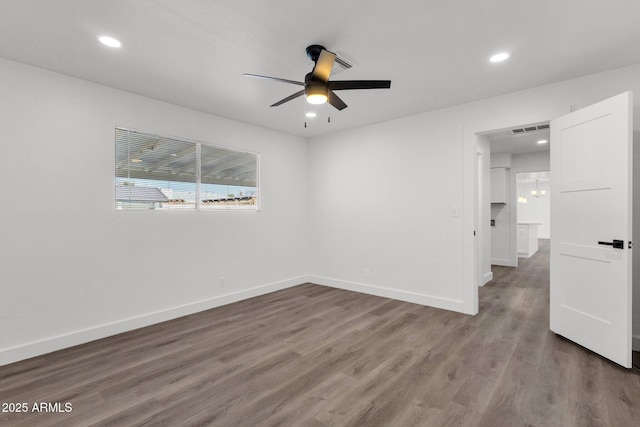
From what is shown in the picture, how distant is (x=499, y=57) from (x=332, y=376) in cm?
313

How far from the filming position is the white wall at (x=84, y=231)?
9.08 feet

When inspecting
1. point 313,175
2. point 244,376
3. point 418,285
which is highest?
point 313,175

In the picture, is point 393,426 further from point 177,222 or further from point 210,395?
point 177,222

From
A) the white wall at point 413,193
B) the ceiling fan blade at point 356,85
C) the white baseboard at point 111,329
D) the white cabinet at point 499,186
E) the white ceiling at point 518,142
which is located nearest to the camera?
Answer: the ceiling fan blade at point 356,85

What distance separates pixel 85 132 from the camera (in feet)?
10.4

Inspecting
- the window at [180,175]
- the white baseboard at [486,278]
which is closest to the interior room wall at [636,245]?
the white baseboard at [486,278]

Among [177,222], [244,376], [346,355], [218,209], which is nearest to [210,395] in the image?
[244,376]

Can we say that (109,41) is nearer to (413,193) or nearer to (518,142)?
(413,193)

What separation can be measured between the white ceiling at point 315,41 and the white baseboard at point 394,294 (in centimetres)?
267

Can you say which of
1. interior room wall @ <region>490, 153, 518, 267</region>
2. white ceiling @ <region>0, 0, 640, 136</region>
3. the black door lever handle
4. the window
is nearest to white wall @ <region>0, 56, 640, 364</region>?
the window

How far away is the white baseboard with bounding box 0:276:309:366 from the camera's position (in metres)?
2.75

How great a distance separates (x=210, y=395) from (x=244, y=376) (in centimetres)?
32

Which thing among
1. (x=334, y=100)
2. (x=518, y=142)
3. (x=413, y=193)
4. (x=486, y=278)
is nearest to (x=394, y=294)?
(x=413, y=193)

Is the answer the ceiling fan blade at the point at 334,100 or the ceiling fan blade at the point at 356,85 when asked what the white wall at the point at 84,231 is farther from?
the ceiling fan blade at the point at 356,85
